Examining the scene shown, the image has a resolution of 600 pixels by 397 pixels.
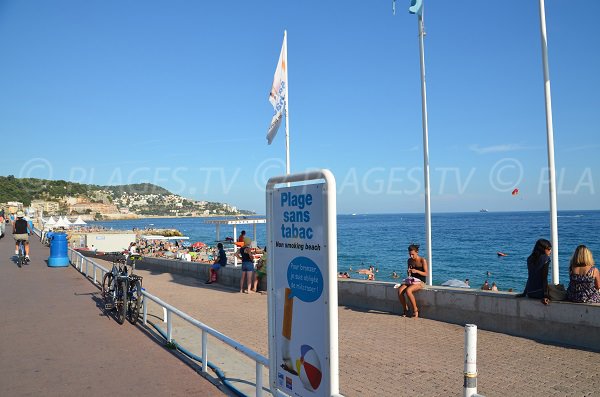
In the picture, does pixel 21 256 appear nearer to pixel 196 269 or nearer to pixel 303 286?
pixel 196 269

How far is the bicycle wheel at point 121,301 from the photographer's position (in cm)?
895

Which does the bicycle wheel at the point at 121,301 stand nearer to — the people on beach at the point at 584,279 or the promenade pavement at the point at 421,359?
the promenade pavement at the point at 421,359

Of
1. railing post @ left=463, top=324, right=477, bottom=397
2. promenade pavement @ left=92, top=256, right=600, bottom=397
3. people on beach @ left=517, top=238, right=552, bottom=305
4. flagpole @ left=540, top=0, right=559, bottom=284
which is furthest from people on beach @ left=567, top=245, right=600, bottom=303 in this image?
railing post @ left=463, top=324, right=477, bottom=397

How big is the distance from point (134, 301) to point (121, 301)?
0.27 meters

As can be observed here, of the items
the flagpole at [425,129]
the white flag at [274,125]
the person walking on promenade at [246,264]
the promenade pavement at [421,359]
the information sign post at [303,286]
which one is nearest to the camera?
the information sign post at [303,286]

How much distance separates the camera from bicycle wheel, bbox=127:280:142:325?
9.01 meters

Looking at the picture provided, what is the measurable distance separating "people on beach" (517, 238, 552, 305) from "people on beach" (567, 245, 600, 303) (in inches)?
16.2

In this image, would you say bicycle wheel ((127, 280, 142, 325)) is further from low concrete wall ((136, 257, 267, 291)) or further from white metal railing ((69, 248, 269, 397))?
low concrete wall ((136, 257, 267, 291))

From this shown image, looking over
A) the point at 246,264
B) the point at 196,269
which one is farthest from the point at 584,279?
the point at 196,269

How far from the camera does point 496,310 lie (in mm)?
8117

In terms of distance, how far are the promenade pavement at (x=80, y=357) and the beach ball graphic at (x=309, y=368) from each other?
82.5 inches

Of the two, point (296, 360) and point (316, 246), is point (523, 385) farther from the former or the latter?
point (316, 246)

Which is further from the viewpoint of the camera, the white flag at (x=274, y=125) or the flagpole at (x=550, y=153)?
the white flag at (x=274, y=125)

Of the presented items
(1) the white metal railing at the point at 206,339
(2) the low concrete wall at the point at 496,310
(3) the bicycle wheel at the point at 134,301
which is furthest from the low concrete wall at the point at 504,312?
(3) the bicycle wheel at the point at 134,301
